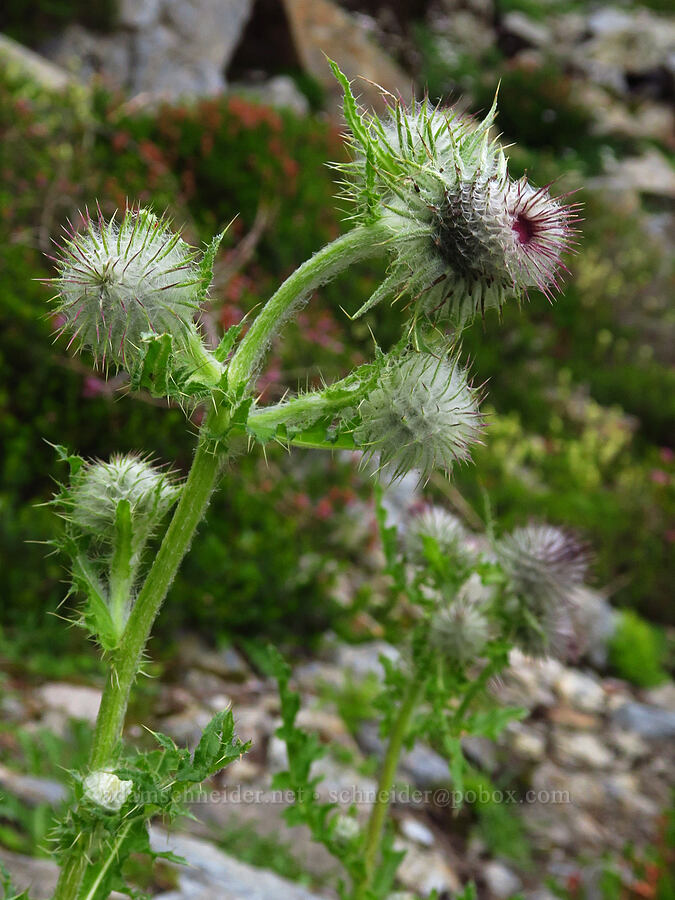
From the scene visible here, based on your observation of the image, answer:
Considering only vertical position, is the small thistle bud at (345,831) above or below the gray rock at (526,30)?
below

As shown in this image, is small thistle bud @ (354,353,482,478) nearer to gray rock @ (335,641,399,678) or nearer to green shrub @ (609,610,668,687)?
gray rock @ (335,641,399,678)

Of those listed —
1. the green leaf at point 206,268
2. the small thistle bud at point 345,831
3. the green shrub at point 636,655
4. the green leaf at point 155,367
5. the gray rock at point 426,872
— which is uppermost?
the green shrub at point 636,655

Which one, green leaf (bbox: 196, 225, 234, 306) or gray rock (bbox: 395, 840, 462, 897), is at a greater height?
green leaf (bbox: 196, 225, 234, 306)

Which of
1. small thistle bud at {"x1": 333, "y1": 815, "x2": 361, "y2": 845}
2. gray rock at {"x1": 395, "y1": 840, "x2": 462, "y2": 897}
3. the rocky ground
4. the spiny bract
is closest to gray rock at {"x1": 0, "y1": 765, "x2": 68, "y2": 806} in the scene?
the rocky ground

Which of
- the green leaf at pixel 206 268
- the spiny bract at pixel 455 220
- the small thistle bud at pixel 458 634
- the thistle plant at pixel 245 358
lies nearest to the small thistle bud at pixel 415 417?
the thistle plant at pixel 245 358

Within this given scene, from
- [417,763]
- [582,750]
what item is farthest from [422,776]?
[582,750]

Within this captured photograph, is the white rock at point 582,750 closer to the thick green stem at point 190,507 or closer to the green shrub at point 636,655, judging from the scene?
the green shrub at point 636,655

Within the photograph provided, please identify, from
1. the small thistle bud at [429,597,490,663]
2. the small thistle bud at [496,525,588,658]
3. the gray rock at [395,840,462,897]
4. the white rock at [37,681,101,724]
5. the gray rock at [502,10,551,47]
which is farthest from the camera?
the gray rock at [502,10,551,47]

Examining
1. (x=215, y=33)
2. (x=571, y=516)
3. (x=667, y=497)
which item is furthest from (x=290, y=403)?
(x=215, y=33)
